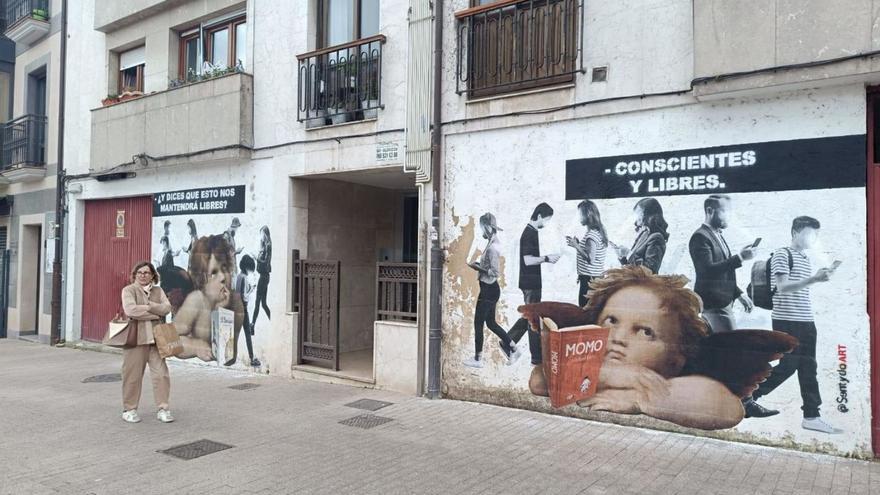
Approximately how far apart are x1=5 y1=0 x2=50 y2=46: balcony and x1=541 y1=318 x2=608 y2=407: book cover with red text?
13541mm

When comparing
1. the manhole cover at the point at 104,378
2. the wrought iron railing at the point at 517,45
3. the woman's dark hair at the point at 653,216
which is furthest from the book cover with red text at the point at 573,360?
the manhole cover at the point at 104,378

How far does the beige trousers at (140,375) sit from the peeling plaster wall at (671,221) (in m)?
3.13

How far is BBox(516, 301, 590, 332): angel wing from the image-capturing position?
6562 mm

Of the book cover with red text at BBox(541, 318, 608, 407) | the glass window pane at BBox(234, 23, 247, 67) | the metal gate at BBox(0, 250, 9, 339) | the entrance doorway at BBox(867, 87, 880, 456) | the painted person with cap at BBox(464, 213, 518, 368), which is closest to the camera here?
the entrance doorway at BBox(867, 87, 880, 456)

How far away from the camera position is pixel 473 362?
7.30 m

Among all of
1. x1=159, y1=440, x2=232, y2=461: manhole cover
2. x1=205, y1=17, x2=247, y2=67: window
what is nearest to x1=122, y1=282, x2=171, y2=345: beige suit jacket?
x1=159, y1=440, x2=232, y2=461: manhole cover

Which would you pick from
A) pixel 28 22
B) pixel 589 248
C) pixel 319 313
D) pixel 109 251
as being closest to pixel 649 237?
pixel 589 248

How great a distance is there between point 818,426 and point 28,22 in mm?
16197

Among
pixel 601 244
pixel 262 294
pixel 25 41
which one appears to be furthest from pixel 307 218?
pixel 25 41

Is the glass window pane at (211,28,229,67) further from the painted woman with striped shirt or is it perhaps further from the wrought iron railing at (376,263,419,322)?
the painted woman with striped shirt

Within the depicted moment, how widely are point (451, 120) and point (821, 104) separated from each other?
3.84 metres

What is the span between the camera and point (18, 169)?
13.9 meters

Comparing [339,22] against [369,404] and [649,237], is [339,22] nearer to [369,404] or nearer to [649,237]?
[369,404]

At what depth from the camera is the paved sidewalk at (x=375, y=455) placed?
4746 millimetres
